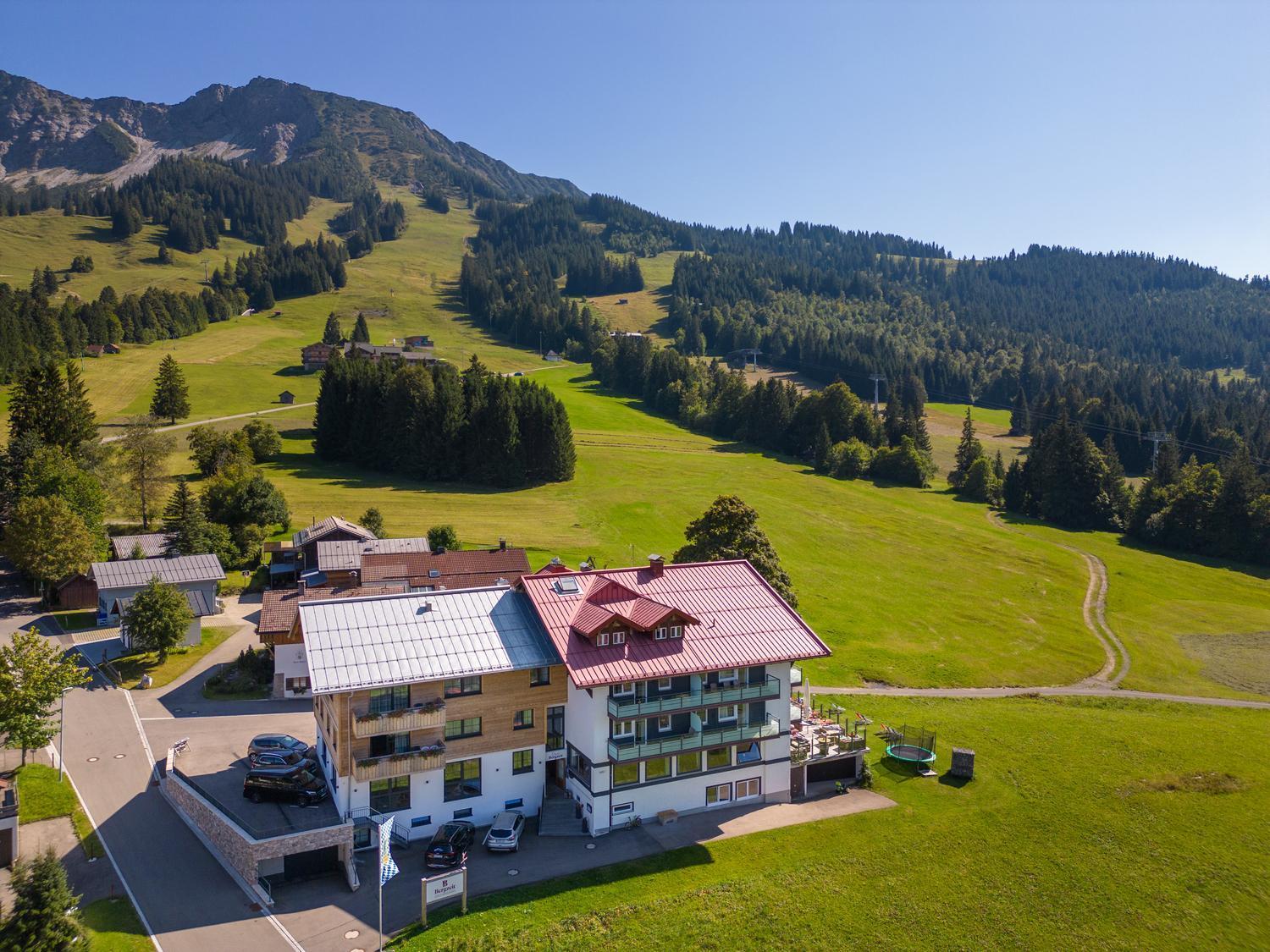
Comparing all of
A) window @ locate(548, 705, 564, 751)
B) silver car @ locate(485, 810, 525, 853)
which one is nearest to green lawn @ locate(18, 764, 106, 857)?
silver car @ locate(485, 810, 525, 853)

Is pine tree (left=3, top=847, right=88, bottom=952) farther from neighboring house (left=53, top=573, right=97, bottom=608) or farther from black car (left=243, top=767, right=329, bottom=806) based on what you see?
neighboring house (left=53, top=573, right=97, bottom=608)

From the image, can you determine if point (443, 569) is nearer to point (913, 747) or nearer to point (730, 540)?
point (730, 540)

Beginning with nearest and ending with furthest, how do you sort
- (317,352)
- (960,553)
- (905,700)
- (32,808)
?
1. (32,808)
2. (905,700)
3. (960,553)
4. (317,352)

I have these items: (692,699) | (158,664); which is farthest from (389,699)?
(158,664)

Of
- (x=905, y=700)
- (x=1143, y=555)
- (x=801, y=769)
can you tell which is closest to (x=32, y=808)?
(x=801, y=769)

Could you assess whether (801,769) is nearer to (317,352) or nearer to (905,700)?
(905,700)

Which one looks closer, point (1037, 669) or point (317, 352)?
point (1037, 669)

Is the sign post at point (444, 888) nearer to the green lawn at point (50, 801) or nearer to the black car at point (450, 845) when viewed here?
the black car at point (450, 845)
